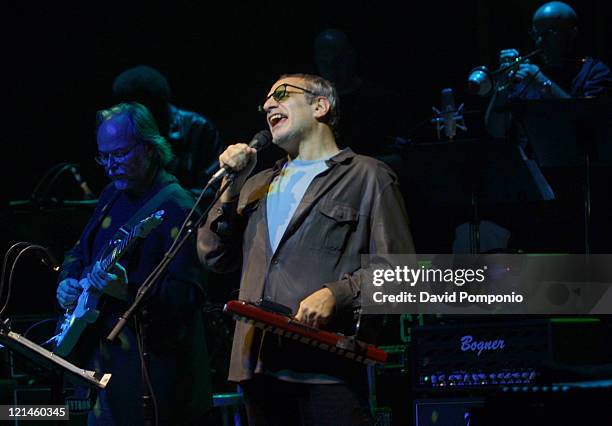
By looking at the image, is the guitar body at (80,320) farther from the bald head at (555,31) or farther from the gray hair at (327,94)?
the bald head at (555,31)

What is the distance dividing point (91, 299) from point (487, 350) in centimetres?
199

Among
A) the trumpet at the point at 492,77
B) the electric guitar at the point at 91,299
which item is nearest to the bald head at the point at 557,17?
the trumpet at the point at 492,77

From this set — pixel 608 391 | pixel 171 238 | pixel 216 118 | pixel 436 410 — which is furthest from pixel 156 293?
pixel 216 118

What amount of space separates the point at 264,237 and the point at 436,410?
4.98ft

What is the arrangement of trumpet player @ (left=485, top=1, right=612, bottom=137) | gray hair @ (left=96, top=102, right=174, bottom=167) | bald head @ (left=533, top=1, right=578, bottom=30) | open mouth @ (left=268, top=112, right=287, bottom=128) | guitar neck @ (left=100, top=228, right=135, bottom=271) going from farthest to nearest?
bald head @ (left=533, top=1, right=578, bottom=30) < trumpet player @ (left=485, top=1, right=612, bottom=137) < gray hair @ (left=96, top=102, right=174, bottom=167) < guitar neck @ (left=100, top=228, right=135, bottom=271) < open mouth @ (left=268, top=112, right=287, bottom=128)

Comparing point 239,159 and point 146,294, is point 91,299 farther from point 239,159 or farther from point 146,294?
point 239,159

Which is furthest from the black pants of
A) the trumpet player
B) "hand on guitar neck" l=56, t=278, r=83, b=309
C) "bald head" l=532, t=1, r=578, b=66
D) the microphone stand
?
"bald head" l=532, t=1, r=578, b=66

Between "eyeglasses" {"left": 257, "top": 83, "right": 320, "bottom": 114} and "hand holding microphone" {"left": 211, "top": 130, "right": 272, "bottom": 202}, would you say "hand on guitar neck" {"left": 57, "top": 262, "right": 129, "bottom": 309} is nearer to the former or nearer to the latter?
"hand holding microphone" {"left": 211, "top": 130, "right": 272, "bottom": 202}

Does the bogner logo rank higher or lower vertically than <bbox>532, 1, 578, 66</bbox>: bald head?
lower

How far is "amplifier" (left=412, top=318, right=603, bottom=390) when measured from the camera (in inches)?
202

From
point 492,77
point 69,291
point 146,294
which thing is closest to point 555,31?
point 492,77

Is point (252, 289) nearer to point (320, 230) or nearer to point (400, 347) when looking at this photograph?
point (320, 230)

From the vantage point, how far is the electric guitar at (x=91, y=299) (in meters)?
5.02

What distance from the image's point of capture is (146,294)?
13.8ft
